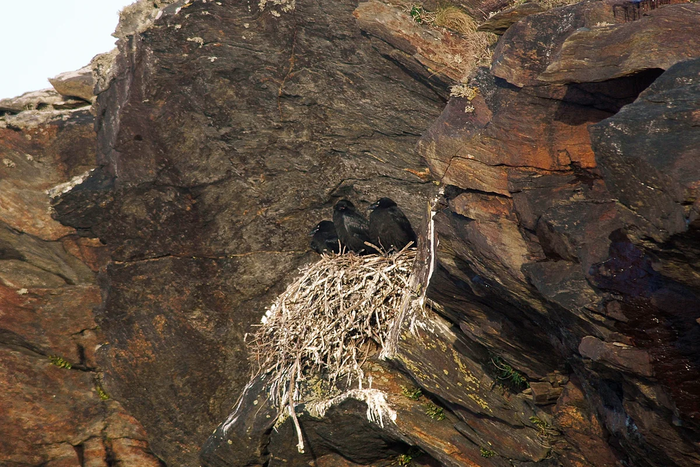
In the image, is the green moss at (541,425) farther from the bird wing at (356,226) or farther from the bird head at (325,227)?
the bird head at (325,227)

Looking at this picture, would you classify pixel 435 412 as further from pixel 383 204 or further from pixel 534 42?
pixel 534 42

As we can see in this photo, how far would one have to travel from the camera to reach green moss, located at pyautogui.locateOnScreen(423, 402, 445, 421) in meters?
6.14

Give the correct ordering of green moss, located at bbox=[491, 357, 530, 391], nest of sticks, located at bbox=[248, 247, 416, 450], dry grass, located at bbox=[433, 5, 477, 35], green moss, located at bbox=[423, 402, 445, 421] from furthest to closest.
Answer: nest of sticks, located at bbox=[248, 247, 416, 450]
dry grass, located at bbox=[433, 5, 477, 35]
green moss, located at bbox=[423, 402, 445, 421]
green moss, located at bbox=[491, 357, 530, 391]

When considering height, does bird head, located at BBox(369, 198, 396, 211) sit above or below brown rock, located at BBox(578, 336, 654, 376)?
below

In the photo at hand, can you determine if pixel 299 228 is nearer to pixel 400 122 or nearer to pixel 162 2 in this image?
pixel 400 122

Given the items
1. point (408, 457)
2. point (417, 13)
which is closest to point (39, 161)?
point (417, 13)

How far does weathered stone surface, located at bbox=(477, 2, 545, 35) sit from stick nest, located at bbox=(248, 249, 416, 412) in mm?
2904

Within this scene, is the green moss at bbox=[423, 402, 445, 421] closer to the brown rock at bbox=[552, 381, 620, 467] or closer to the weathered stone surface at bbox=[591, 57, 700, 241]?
Result: the brown rock at bbox=[552, 381, 620, 467]

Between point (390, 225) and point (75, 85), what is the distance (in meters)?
5.49

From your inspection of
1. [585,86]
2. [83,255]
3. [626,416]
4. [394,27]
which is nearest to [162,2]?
[394,27]

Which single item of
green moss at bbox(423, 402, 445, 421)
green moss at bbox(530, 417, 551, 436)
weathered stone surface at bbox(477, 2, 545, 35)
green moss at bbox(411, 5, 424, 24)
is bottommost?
green moss at bbox(423, 402, 445, 421)

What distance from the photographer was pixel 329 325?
7.34 meters

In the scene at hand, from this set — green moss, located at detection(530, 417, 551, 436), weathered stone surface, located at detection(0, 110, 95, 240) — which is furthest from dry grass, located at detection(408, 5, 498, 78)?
weathered stone surface, located at detection(0, 110, 95, 240)

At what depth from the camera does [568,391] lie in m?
5.00
